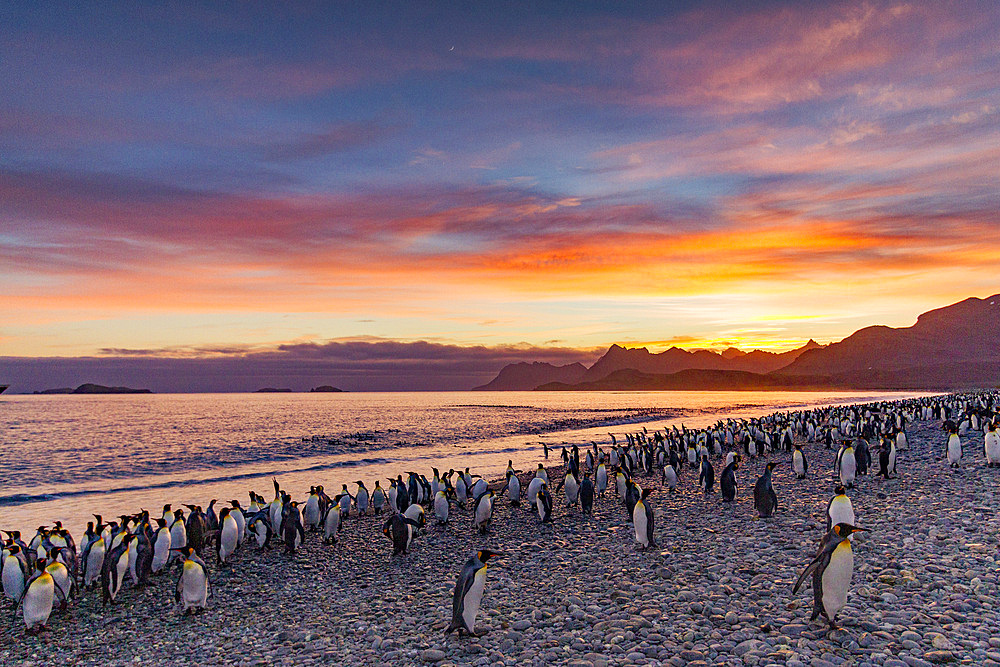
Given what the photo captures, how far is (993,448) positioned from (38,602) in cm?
2073

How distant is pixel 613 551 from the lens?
34.0 feet

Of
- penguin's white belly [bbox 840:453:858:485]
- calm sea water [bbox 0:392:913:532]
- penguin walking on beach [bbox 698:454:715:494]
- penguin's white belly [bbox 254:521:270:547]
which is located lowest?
calm sea water [bbox 0:392:913:532]

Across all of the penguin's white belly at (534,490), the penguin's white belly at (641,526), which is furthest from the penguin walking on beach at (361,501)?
the penguin's white belly at (641,526)

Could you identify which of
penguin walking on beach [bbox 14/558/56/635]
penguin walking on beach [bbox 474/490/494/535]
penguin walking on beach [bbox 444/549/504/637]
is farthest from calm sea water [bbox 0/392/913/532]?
penguin walking on beach [bbox 444/549/504/637]

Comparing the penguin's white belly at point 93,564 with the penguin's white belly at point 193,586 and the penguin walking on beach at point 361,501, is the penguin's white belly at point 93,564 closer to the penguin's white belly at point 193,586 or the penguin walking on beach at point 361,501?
the penguin's white belly at point 193,586

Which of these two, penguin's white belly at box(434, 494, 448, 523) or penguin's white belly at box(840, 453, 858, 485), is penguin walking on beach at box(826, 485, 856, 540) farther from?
penguin's white belly at box(434, 494, 448, 523)

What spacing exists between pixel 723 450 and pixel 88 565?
23.3m

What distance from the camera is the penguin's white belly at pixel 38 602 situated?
830 centimetres

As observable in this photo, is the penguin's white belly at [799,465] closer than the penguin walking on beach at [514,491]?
No

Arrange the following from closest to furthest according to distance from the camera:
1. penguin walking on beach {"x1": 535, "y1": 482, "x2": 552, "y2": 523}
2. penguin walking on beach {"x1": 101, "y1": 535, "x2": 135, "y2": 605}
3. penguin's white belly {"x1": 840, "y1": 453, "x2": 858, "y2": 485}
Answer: penguin walking on beach {"x1": 101, "y1": 535, "x2": 135, "y2": 605}
penguin walking on beach {"x1": 535, "y1": 482, "x2": 552, "y2": 523}
penguin's white belly {"x1": 840, "y1": 453, "x2": 858, "y2": 485}

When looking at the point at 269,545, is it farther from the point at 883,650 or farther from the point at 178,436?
the point at 178,436

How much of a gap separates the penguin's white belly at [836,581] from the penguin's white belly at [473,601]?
392 centimetres

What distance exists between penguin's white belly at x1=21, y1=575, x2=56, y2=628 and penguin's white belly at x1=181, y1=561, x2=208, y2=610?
177 centimetres

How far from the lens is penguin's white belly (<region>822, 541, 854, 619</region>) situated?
611 centimetres
